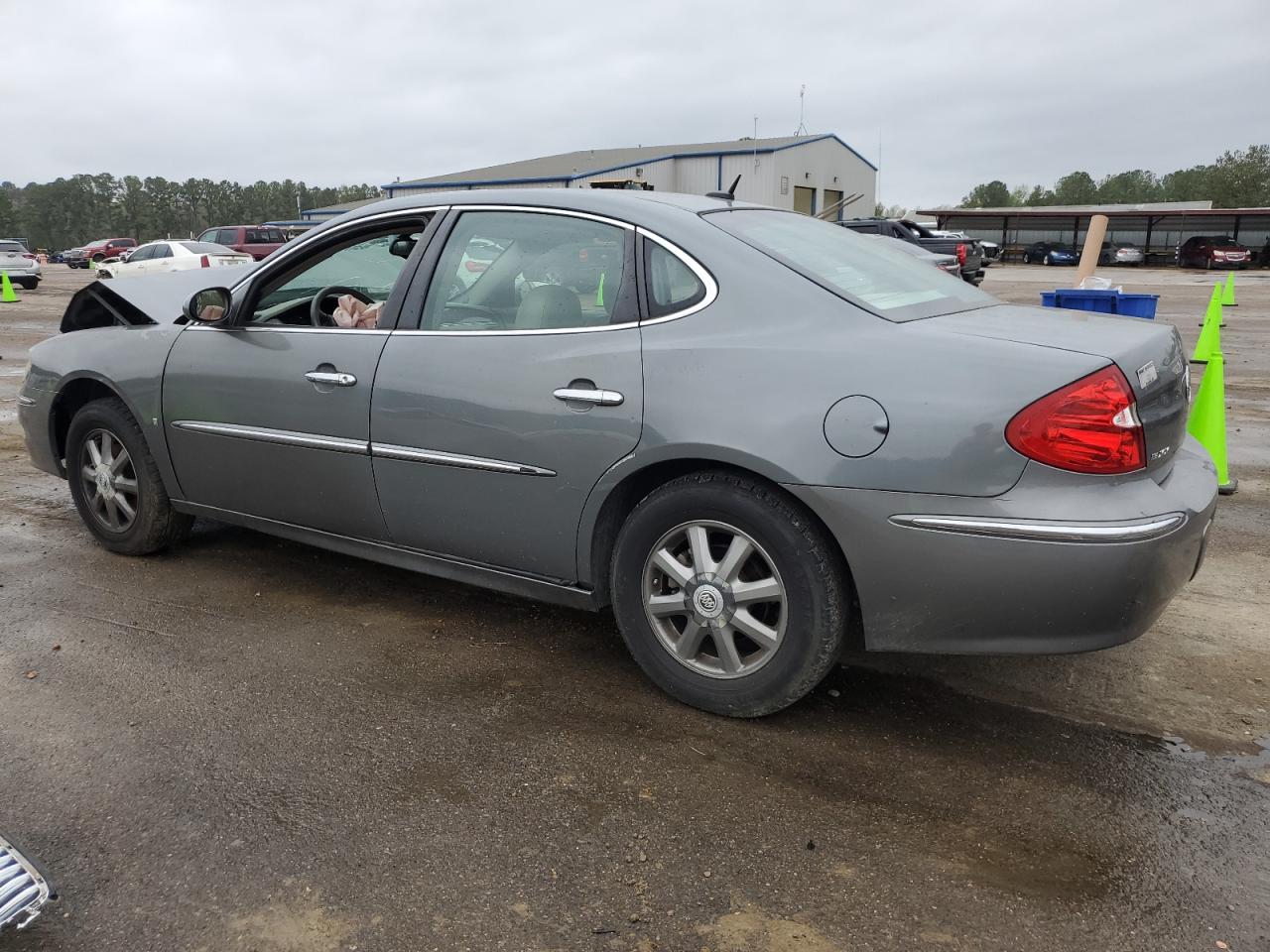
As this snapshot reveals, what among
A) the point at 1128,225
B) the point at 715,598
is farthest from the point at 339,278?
the point at 1128,225

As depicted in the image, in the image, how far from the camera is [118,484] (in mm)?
4453

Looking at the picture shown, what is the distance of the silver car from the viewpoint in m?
28.0

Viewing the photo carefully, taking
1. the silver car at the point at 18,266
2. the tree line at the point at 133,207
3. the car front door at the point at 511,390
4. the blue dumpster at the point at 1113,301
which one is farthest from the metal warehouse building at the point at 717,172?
the tree line at the point at 133,207

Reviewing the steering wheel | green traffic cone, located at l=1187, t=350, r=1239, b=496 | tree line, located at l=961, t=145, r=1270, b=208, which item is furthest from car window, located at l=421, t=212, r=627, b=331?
tree line, located at l=961, t=145, r=1270, b=208

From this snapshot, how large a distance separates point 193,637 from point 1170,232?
183 feet

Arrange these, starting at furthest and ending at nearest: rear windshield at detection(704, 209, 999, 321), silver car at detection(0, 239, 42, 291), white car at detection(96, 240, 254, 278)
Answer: silver car at detection(0, 239, 42, 291)
white car at detection(96, 240, 254, 278)
rear windshield at detection(704, 209, 999, 321)

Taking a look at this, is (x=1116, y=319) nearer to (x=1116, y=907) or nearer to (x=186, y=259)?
(x=1116, y=907)

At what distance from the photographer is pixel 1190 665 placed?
340 centimetres

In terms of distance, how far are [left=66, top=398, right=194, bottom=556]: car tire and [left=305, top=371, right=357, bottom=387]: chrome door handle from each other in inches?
45.3

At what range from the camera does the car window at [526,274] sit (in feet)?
10.4

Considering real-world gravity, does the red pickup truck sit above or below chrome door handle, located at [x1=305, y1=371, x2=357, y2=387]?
above

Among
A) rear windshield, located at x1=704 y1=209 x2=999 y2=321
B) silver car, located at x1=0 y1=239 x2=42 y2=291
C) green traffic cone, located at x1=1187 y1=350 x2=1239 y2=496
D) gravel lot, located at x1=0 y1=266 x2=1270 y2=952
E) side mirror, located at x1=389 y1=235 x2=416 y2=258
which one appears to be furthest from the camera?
silver car, located at x1=0 y1=239 x2=42 y2=291

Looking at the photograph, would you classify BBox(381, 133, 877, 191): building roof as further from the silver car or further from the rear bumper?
the rear bumper

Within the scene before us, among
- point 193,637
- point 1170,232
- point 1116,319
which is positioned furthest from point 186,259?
point 1170,232
